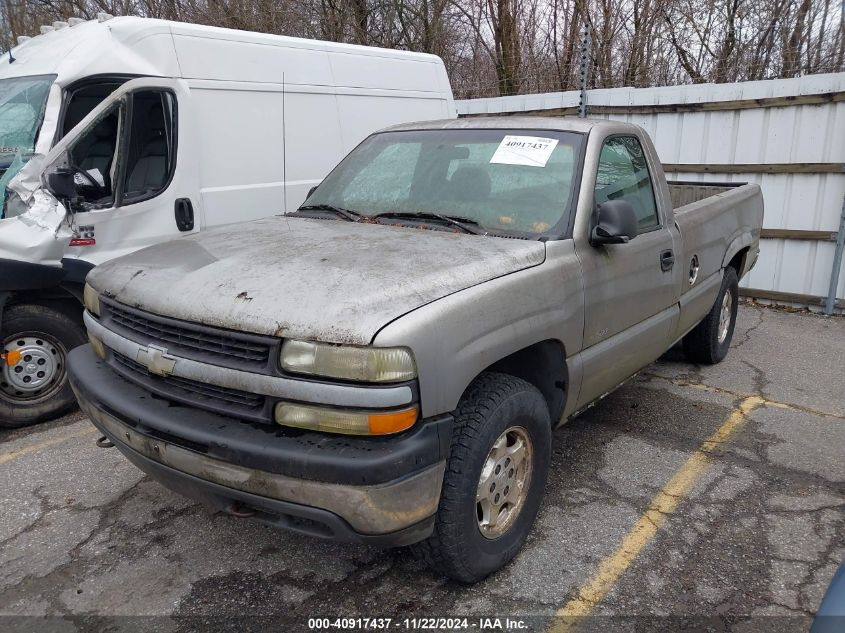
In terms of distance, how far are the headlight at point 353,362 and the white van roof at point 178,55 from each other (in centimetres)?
353

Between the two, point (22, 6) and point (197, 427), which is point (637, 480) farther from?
point (22, 6)

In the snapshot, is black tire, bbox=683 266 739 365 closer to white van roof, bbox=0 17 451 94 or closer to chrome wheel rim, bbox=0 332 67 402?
white van roof, bbox=0 17 451 94

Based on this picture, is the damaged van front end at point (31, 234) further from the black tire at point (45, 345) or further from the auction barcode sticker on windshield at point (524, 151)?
the auction barcode sticker on windshield at point (524, 151)

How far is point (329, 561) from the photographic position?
9.81 ft

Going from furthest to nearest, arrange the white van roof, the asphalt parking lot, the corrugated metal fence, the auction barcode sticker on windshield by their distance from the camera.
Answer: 1. the corrugated metal fence
2. the white van roof
3. the auction barcode sticker on windshield
4. the asphalt parking lot

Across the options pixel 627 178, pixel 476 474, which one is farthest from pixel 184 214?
pixel 476 474

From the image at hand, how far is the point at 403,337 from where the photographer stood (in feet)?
7.25

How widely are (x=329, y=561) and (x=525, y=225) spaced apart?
1771 millimetres

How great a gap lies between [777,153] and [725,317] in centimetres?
280

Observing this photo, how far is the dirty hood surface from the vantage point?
90.6 inches

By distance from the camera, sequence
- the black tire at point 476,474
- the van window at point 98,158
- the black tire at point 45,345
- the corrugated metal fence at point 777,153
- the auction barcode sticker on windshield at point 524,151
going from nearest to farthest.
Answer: the black tire at point 476,474, the auction barcode sticker on windshield at point 524,151, the black tire at point 45,345, the van window at point 98,158, the corrugated metal fence at point 777,153

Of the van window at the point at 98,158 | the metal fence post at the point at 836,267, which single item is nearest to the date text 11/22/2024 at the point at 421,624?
the van window at the point at 98,158

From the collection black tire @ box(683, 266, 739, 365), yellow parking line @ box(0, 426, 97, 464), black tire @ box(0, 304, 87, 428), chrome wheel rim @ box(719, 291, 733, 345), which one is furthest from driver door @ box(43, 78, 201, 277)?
chrome wheel rim @ box(719, 291, 733, 345)

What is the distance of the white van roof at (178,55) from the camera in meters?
4.74
